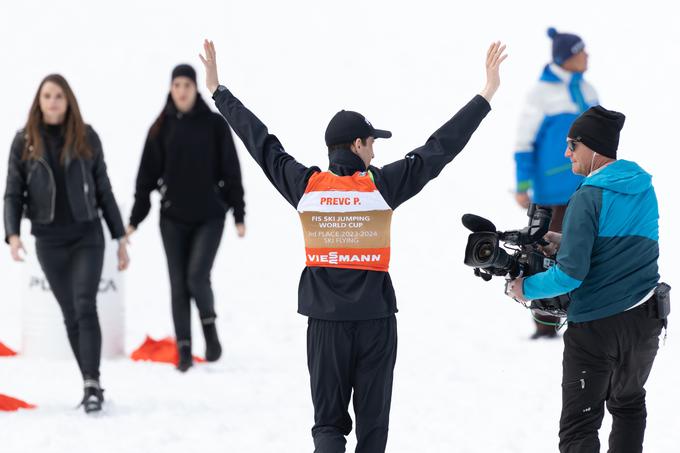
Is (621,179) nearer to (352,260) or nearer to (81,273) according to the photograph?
(352,260)

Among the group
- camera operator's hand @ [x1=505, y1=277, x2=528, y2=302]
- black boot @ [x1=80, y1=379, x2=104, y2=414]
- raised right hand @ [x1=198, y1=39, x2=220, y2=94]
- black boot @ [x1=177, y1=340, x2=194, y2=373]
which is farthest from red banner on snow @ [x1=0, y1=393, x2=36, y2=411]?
camera operator's hand @ [x1=505, y1=277, x2=528, y2=302]

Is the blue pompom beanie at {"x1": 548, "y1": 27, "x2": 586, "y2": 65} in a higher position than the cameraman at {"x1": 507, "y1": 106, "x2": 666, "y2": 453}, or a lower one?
higher

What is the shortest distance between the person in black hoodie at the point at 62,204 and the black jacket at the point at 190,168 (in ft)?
4.00

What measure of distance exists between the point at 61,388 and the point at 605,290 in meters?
3.96

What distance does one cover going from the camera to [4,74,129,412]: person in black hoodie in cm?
588

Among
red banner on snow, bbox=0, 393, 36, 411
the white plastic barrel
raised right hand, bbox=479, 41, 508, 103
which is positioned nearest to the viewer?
raised right hand, bbox=479, 41, 508, 103

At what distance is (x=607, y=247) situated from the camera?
390cm

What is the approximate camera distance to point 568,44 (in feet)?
24.7

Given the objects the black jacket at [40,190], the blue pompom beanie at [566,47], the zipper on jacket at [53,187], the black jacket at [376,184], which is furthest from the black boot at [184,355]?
the blue pompom beanie at [566,47]

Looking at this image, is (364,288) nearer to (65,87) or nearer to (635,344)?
(635,344)

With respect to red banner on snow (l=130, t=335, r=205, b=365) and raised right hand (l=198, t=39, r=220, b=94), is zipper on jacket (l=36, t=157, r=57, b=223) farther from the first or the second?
red banner on snow (l=130, t=335, r=205, b=365)

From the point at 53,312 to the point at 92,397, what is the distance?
169 centimetres

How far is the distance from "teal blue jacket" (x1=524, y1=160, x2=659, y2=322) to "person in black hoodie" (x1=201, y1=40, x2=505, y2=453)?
56 centimetres

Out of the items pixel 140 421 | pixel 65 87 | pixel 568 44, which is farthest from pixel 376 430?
pixel 568 44
